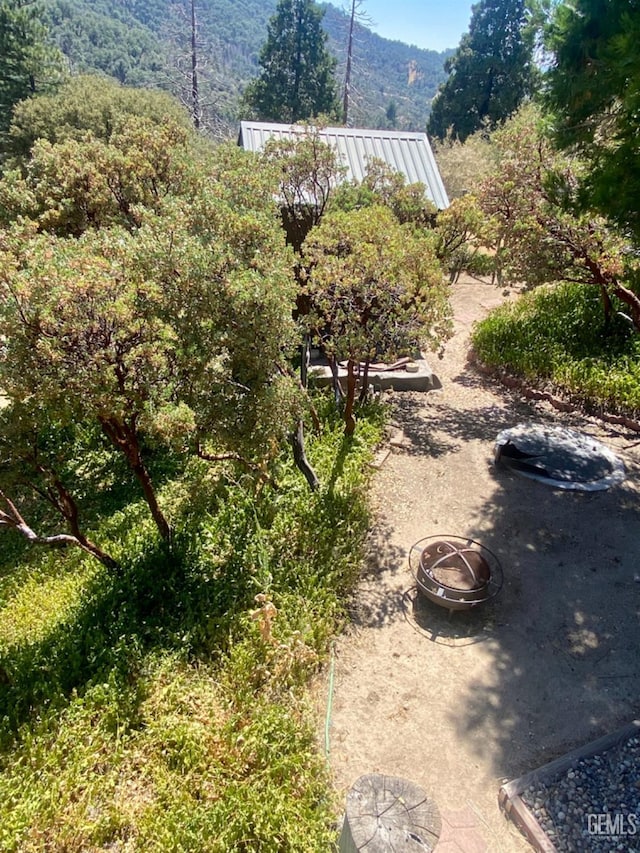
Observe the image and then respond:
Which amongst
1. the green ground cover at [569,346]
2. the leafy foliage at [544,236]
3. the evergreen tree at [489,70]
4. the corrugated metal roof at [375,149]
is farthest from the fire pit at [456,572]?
the evergreen tree at [489,70]

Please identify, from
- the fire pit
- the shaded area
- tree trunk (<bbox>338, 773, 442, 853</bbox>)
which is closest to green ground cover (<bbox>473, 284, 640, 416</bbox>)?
the shaded area

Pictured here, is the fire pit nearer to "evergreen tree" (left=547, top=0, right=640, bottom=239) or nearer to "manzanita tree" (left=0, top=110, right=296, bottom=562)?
"manzanita tree" (left=0, top=110, right=296, bottom=562)

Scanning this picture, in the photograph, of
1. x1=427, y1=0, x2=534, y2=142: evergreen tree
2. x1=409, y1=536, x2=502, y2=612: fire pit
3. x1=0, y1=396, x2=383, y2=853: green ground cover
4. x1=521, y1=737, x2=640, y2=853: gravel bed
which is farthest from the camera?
x1=427, y1=0, x2=534, y2=142: evergreen tree

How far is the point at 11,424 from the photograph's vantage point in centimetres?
639

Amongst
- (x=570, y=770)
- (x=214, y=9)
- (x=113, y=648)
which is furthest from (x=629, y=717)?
(x=214, y=9)

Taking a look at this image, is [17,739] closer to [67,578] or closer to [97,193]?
[67,578]

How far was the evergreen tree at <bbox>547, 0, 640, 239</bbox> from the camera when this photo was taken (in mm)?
6137

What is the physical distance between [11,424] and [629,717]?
770cm

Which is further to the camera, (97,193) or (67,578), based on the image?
(97,193)

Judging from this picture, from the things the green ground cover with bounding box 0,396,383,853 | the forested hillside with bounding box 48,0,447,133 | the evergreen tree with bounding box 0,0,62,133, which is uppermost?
the forested hillside with bounding box 48,0,447,133

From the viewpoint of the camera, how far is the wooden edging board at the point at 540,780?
457cm

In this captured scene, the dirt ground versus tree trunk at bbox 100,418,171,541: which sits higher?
tree trunk at bbox 100,418,171,541
